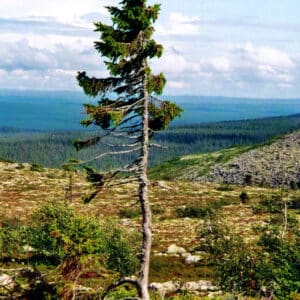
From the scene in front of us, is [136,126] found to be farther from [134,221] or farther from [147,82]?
[134,221]

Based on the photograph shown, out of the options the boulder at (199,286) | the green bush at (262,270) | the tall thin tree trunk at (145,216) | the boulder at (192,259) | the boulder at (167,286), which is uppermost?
the tall thin tree trunk at (145,216)

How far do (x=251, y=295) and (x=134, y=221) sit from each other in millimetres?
55117

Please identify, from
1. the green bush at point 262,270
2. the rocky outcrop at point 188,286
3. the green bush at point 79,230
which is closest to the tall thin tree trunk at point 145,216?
the green bush at point 79,230

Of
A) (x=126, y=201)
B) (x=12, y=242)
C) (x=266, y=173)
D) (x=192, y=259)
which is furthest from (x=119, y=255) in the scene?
(x=266, y=173)

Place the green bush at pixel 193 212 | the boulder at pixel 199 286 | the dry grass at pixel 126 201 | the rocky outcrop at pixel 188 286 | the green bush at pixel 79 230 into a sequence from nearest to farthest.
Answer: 1. the green bush at pixel 79 230
2. the rocky outcrop at pixel 188 286
3. the boulder at pixel 199 286
4. the dry grass at pixel 126 201
5. the green bush at pixel 193 212

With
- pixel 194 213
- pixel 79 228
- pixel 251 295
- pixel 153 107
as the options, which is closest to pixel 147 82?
pixel 153 107

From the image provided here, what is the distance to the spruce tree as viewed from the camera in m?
21.3

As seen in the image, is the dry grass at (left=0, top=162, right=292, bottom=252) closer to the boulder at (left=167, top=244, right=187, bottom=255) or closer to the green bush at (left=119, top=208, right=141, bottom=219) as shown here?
the green bush at (left=119, top=208, right=141, bottom=219)

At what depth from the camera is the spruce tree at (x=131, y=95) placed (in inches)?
837

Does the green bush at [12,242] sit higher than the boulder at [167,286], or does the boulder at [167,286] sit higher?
the boulder at [167,286]

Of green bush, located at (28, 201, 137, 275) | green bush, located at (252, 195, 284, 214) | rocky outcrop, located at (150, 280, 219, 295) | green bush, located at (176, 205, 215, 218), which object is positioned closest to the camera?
green bush, located at (28, 201, 137, 275)

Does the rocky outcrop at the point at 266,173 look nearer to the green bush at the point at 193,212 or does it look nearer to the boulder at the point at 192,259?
the green bush at the point at 193,212

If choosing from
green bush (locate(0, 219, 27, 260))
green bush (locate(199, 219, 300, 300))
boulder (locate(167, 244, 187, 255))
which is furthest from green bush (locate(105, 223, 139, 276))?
boulder (locate(167, 244, 187, 255))

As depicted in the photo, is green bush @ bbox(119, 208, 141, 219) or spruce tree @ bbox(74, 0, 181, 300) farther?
green bush @ bbox(119, 208, 141, 219)
